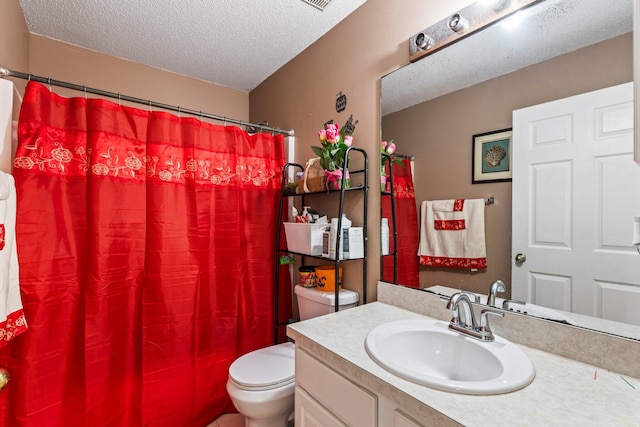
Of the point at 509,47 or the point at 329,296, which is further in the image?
the point at 329,296

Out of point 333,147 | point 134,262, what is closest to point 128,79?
point 134,262

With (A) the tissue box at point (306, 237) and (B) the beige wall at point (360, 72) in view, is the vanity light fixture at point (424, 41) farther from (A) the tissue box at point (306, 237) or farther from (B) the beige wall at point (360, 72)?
(A) the tissue box at point (306, 237)

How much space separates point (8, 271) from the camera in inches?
42.1

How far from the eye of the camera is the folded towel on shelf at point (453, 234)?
45.4 inches

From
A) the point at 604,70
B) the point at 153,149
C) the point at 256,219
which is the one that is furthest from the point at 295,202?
the point at 604,70

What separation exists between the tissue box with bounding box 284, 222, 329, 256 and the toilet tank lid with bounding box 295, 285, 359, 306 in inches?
8.7

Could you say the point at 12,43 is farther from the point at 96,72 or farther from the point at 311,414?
the point at 311,414

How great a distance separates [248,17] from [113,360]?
6.50ft

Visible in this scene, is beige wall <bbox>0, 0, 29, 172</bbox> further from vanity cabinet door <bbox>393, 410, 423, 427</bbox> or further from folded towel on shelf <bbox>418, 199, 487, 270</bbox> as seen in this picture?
folded towel on shelf <bbox>418, 199, 487, 270</bbox>

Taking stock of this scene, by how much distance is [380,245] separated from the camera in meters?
1.47

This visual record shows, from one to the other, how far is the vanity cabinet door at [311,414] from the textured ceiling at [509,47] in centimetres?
128

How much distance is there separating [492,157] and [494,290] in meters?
0.50

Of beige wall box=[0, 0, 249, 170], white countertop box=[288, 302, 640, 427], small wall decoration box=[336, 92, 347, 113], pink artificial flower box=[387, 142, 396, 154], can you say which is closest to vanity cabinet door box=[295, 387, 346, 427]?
white countertop box=[288, 302, 640, 427]

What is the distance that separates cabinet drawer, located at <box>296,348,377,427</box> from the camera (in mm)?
818
